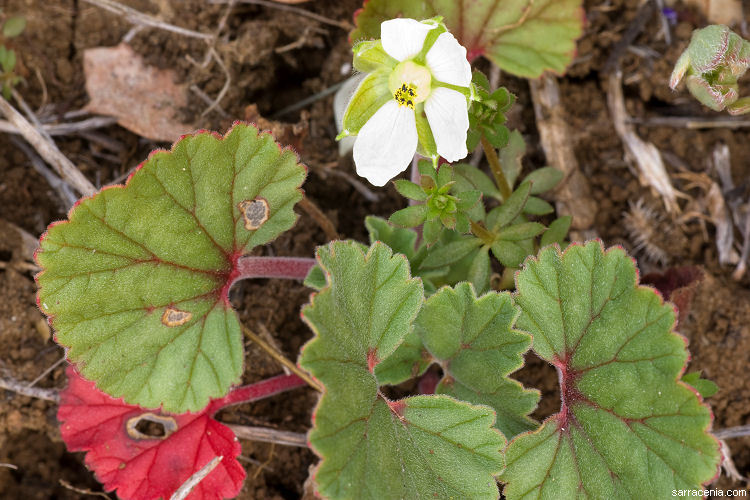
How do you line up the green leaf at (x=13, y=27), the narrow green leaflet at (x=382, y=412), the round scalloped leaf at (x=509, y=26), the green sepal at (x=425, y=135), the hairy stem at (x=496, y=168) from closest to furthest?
the narrow green leaflet at (x=382, y=412)
the green sepal at (x=425, y=135)
the hairy stem at (x=496, y=168)
the round scalloped leaf at (x=509, y=26)
the green leaf at (x=13, y=27)

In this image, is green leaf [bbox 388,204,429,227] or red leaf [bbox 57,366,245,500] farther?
red leaf [bbox 57,366,245,500]

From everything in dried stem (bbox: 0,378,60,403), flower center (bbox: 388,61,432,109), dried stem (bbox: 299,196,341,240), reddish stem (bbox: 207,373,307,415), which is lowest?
dried stem (bbox: 0,378,60,403)

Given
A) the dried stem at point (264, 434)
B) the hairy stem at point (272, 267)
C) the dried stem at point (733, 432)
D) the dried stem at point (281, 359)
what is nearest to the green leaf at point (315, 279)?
the hairy stem at point (272, 267)

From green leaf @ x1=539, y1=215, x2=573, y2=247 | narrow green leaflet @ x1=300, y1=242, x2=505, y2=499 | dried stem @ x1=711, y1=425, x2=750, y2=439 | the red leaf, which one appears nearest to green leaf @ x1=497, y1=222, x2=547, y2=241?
green leaf @ x1=539, y1=215, x2=573, y2=247

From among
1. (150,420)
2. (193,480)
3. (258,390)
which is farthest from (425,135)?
(150,420)

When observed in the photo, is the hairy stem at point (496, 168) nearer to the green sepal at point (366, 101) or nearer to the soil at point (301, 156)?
the green sepal at point (366, 101)

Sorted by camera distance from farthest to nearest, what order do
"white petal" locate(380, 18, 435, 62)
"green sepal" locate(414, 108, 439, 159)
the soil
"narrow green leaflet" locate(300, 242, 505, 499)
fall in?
the soil
"green sepal" locate(414, 108, 439, 159)
"white petal" locate(380, 18, 435, 62)
"narrow green leaflet" locate(300, 242, 505, 499)

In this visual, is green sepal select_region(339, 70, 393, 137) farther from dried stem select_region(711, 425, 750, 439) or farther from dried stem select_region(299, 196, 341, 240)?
dried stem select_region(711, 425, 750, 439)
